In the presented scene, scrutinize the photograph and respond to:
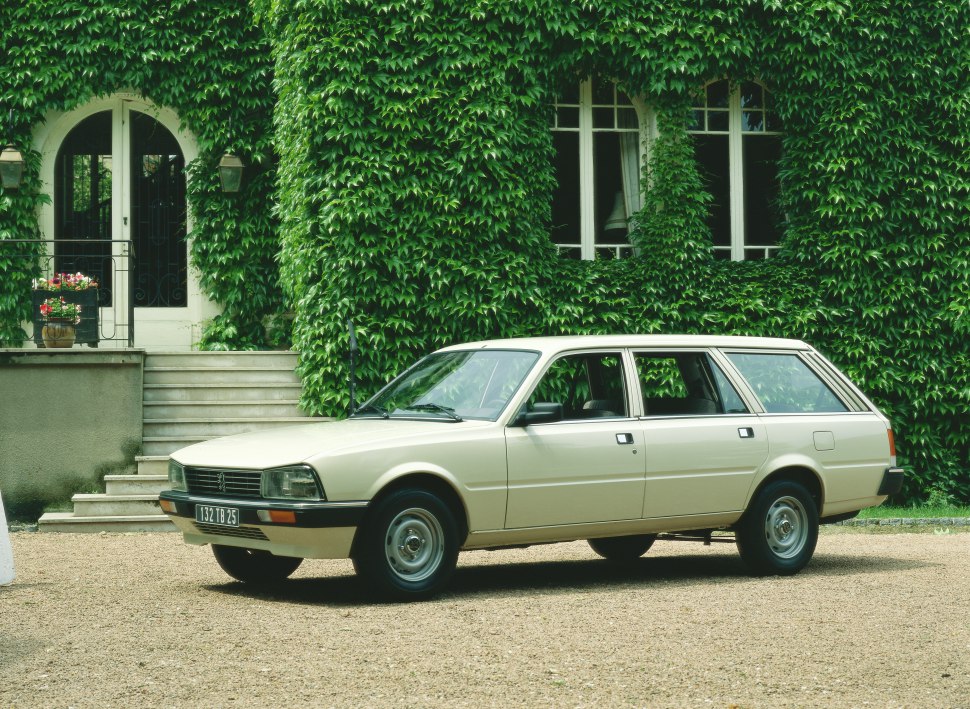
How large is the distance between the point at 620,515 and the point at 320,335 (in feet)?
20.5

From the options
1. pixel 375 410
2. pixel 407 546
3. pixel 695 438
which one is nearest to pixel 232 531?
pixel 407 546

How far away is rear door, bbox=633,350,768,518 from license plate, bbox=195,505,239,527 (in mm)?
2700

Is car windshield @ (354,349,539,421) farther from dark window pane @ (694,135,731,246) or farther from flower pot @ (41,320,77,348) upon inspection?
dark window pane @ (694,135,731,246)

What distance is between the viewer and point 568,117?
51.9 ft

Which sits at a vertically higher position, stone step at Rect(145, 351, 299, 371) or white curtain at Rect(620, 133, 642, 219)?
white curtain at Rect(620, 133, 642, 219)

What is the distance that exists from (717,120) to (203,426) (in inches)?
290

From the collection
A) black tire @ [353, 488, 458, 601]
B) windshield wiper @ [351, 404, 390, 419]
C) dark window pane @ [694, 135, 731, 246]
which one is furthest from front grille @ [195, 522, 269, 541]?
dark window pane @ [694, 135, 731, 246]

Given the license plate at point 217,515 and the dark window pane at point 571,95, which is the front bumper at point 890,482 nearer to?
the license plate at point 217,515

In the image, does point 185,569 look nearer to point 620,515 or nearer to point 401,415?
point 401,415

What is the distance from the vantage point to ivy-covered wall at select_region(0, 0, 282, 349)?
15.5m

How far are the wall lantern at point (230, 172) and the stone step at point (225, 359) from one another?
2.31 m

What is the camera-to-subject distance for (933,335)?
1548cm

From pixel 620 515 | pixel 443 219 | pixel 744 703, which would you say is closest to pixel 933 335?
pixel 443 219

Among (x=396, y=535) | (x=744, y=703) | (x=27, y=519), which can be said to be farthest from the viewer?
(x=27, y=519)
